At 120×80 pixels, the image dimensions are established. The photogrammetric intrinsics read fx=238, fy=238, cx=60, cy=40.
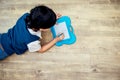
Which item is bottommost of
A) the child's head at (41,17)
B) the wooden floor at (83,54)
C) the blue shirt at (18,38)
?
the wooden floor at (83,54)

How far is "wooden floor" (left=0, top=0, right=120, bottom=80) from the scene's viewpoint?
133 centimetres

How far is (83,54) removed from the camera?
1.37 m

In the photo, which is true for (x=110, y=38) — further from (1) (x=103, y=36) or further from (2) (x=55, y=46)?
(2) (x=55, y=46)

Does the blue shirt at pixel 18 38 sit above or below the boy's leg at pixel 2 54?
above

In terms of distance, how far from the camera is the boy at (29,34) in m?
1.10

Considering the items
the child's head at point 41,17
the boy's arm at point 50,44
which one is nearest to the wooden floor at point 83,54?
the boy's arm at point 50,44

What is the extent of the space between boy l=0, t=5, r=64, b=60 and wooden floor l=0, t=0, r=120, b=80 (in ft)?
0.23

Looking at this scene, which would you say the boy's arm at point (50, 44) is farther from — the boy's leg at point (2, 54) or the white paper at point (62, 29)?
the boy's leg at point (2, 54)

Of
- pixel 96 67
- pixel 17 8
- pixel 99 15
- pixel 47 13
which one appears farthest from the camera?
pixel 17 8

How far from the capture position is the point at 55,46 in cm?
140

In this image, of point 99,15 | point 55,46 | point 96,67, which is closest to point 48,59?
point 55,46

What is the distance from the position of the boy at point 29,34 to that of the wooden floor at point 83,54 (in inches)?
2.8

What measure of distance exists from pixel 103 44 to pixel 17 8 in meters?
0.60

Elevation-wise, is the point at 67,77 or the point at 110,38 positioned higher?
the point at 110,38
